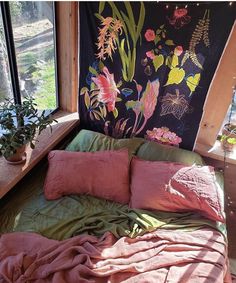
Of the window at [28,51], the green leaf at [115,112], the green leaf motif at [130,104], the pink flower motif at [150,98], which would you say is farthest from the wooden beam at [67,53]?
the pink flower motif at [150,98]

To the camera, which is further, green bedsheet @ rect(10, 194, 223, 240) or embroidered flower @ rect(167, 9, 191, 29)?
embroidered flower @ rect(167, 9, 191, 29)

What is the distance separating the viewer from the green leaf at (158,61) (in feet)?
5.93

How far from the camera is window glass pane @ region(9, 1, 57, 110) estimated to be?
1.78m

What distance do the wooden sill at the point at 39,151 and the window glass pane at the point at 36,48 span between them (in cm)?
23

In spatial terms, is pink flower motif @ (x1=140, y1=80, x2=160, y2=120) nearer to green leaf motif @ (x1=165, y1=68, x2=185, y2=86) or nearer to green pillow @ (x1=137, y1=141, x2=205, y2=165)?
green leaf motif @ (x1=165, y1=68, x2=185, y2=86)

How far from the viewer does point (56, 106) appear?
7.96ft

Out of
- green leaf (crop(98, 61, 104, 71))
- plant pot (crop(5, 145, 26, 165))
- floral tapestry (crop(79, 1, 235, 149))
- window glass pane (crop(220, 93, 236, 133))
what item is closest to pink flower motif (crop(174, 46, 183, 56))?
floral tapestry (crop(79, 1, 235, 149))

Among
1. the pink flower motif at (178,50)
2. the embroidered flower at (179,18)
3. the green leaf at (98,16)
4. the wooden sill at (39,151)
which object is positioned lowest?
the wooden sill at (39,151)

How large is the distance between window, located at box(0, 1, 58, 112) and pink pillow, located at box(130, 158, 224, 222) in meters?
1.10

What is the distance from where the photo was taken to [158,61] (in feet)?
5.99

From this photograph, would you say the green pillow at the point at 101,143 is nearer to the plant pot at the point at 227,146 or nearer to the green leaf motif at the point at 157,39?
the plant pot at the point at 227,146

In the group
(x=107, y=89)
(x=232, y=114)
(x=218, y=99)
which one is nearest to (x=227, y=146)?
(x=232, y=114)

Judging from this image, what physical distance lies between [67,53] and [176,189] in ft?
4.65

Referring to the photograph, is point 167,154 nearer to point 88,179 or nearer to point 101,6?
point 88,179
